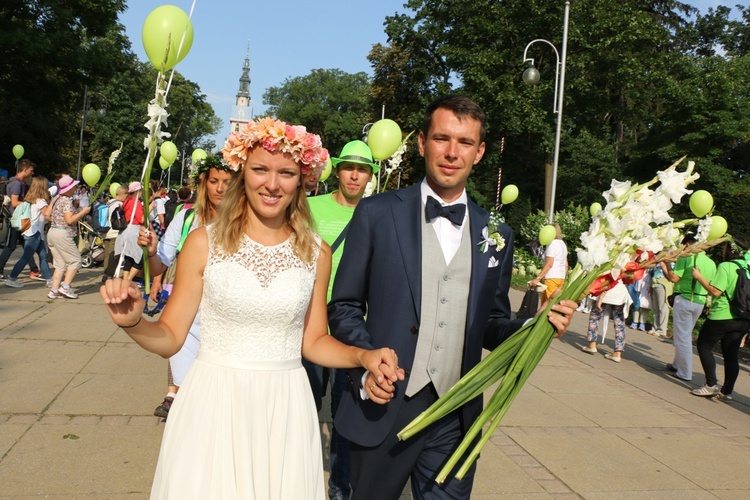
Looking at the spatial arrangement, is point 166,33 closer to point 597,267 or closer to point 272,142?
point 272,142

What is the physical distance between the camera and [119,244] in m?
9.68

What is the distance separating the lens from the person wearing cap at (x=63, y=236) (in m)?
10.7

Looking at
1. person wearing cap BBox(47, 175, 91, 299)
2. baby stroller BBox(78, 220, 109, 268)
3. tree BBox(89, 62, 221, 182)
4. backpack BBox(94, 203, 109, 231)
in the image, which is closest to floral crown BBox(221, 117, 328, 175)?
person wearing cap BBox(47, 175, 91, 299)

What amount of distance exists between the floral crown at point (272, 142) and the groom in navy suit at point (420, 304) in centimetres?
31

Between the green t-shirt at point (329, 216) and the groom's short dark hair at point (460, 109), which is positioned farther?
the green t-shirt at point (329, 216)

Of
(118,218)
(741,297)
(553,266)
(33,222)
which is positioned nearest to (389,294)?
(741,297)

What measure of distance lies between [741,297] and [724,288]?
24 centimetres

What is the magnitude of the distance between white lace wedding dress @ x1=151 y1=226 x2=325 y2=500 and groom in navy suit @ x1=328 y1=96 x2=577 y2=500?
6.8 inches

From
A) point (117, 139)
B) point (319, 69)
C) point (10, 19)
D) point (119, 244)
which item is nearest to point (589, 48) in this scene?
point (10, 19)

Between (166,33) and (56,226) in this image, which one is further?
(56,226)

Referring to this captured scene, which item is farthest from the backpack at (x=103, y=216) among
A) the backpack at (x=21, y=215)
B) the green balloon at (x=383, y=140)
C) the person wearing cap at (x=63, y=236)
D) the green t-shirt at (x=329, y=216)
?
the green t-shirt at (x=329, y=216)

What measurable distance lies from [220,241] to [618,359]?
8.72 metres

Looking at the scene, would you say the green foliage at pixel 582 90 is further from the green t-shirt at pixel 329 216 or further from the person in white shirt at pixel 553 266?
the green t-shirt at pixel 329 216

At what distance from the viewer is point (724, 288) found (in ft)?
26.6
